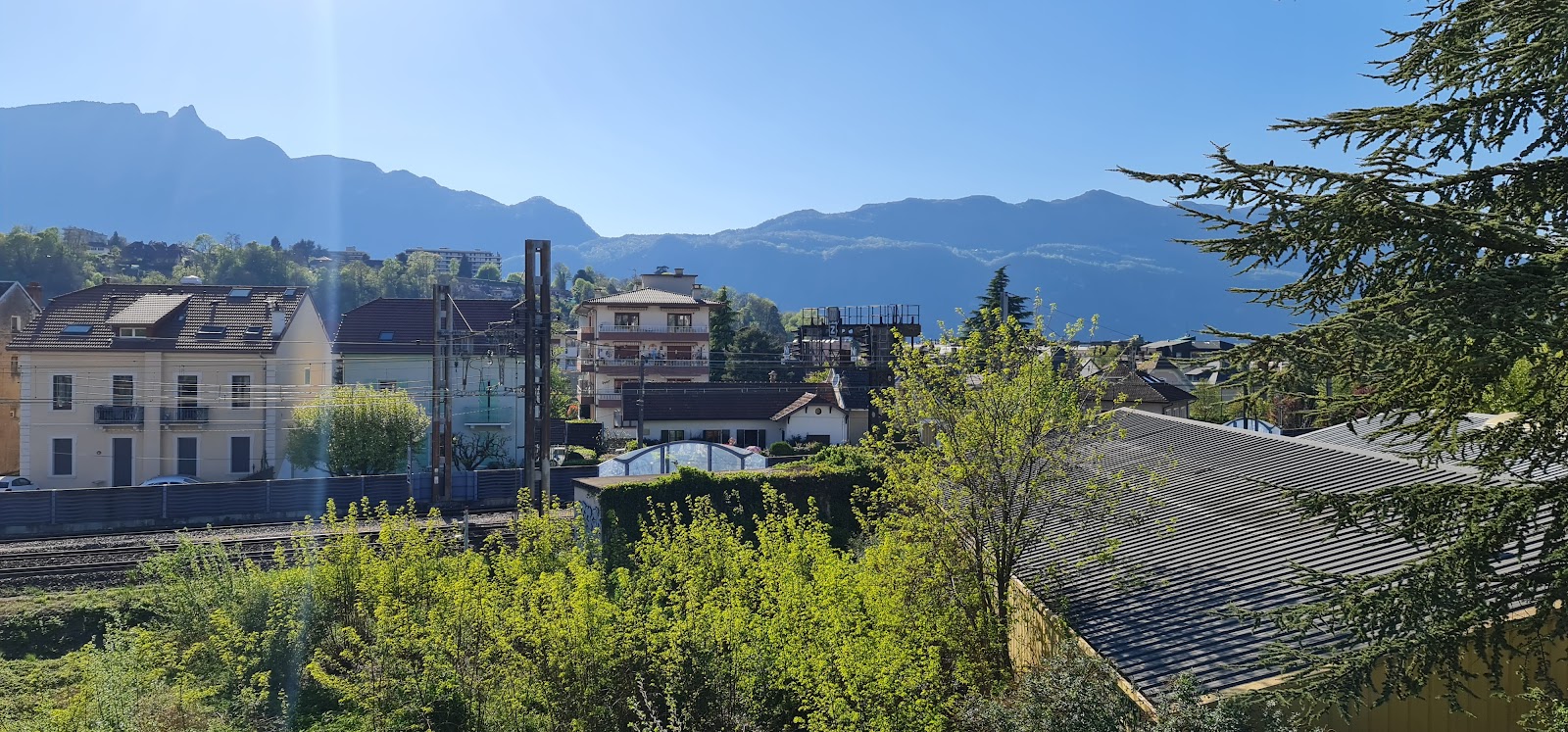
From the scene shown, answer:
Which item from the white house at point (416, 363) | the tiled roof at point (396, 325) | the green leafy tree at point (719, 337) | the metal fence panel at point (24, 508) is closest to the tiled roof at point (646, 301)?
the green leafy tree at point (719, 337)

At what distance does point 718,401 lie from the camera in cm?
→ 5253

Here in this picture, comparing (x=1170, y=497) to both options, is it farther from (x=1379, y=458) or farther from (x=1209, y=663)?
(x=1209, y=663)

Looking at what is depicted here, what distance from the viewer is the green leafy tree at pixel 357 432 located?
34781mm

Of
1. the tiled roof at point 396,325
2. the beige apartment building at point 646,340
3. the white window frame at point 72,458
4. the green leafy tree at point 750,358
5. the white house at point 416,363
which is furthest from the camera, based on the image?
the green leafy tree at point 750,358

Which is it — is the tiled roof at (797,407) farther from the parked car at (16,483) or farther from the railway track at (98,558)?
the parked car at (16,483)

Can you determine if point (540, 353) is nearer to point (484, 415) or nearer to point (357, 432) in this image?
point (357, 432)

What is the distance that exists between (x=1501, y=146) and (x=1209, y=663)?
16.6 feet

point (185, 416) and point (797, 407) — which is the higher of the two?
point (185, 416)

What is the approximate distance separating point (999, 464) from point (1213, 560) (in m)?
2.67

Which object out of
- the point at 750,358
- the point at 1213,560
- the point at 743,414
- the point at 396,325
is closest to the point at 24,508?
the point at 396,325

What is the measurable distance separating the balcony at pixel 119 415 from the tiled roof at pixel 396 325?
29.1 ft

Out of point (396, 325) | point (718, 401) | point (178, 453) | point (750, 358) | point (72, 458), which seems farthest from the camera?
point (750, 358)

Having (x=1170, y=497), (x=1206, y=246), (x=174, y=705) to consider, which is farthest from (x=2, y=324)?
(x=1206, y=246)

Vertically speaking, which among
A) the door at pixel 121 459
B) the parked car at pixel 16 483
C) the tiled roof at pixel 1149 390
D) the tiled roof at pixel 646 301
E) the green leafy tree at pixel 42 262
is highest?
the green leafy tree at pixel 42 262
